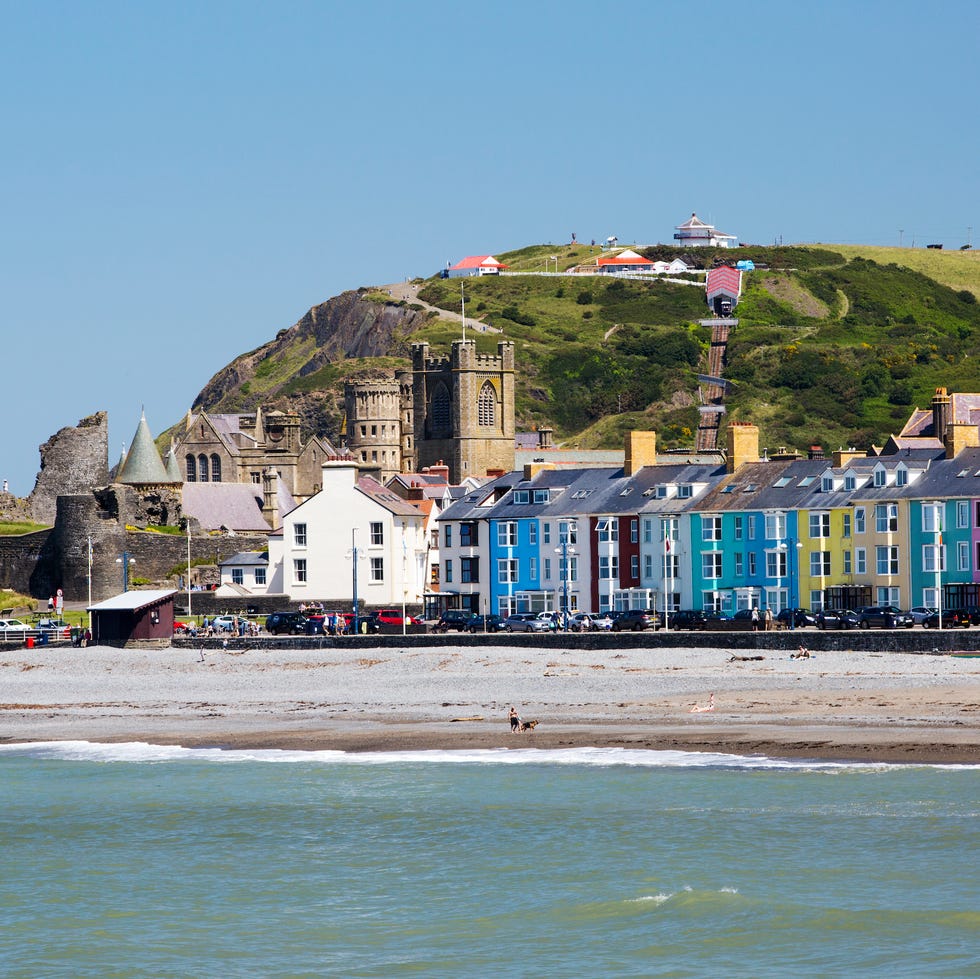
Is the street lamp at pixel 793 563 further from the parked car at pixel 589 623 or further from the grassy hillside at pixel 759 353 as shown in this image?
the grassy hillside at pixel 759 353

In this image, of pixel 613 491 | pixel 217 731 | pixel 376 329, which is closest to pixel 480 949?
pixel 217 731

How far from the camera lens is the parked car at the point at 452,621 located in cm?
6272

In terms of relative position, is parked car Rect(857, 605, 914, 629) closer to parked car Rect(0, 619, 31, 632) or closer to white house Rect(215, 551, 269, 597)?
white house Rect(215, 551, 269, 597)

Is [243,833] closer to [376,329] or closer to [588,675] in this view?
[588,675]

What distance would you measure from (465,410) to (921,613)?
290ft

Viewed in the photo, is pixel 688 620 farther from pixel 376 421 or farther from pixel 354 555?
pixel 376 421

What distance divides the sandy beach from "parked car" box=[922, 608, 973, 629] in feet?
23.6

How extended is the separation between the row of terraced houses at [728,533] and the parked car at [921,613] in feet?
2.32

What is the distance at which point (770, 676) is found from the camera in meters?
44.0

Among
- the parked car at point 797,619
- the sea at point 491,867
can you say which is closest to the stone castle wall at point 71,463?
the parked car at point 797,619

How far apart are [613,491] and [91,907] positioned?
4305cm

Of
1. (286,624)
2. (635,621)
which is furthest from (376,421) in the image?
(635,621)

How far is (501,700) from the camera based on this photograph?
4328 centimetres

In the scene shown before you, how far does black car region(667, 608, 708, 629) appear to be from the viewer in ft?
191
